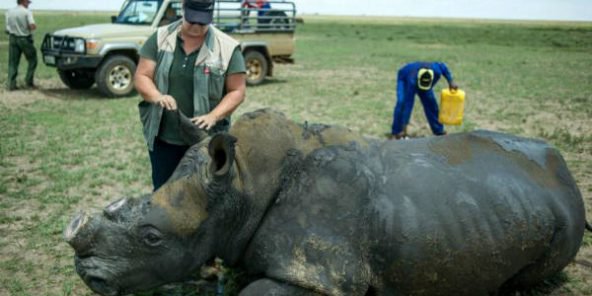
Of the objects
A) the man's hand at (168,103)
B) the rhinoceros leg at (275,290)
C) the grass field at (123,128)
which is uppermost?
the man's hand at (168,103)

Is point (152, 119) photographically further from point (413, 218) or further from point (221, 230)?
point (413, 218)

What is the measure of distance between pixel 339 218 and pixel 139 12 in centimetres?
1255

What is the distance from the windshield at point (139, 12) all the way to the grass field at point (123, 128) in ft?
6.58

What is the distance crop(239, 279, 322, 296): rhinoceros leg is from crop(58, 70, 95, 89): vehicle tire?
12.5m

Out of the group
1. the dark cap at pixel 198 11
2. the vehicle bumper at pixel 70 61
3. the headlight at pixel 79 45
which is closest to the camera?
the dark cap at pixel 198 11

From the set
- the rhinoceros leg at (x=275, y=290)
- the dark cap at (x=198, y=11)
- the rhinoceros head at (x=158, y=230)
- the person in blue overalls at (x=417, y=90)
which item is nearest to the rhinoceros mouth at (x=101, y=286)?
the rhinoceros head at (x=158, y=230)

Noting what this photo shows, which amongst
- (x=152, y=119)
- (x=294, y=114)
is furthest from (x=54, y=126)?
(x=152, y=119)

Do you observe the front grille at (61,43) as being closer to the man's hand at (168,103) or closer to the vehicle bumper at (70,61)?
the vehicle bumper at (70,61)

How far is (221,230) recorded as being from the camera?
9.93ft

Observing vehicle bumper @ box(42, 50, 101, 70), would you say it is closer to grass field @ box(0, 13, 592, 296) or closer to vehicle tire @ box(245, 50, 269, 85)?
grass field @ box(0, 13, 592, 296)

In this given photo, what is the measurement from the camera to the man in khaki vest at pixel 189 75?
13.2ft

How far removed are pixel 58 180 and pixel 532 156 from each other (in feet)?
17.8

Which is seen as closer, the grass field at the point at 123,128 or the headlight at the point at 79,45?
the grass field at the point at 123,128

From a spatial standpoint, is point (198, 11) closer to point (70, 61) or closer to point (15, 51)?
point (70, 61)
